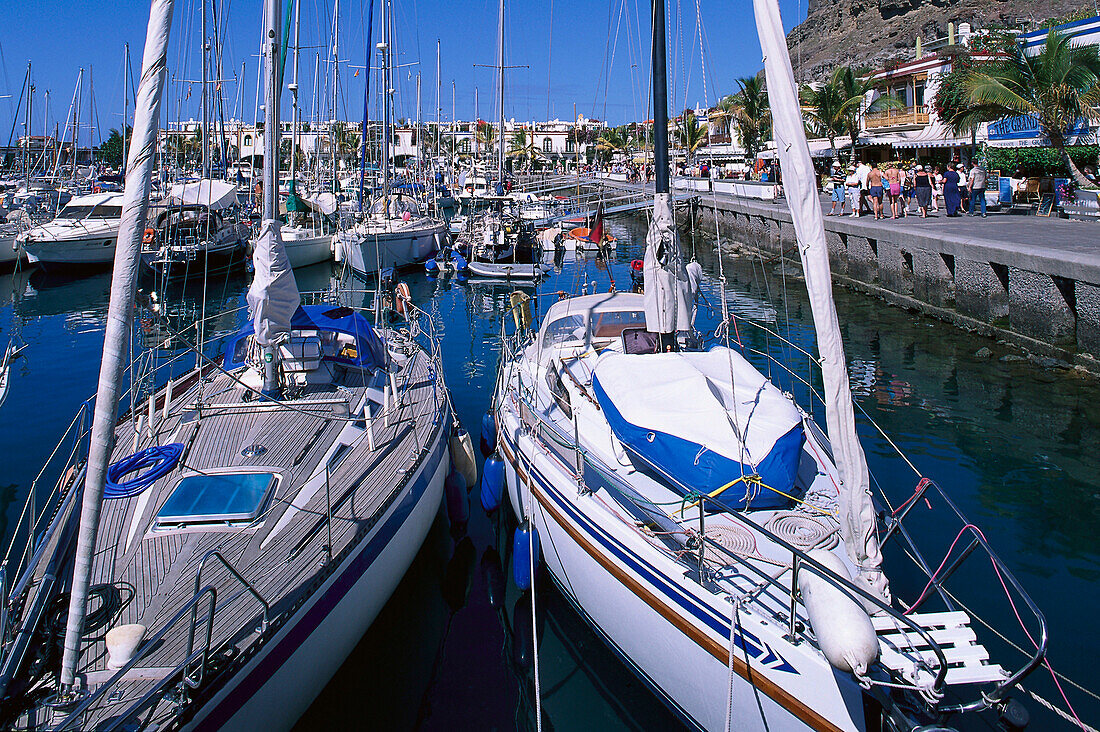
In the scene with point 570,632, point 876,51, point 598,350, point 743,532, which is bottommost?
point 570,632

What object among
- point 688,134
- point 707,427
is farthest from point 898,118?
point 707,427

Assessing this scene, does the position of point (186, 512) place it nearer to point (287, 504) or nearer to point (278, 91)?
point (287, 504)

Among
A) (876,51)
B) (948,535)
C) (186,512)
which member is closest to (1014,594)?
(948,535)

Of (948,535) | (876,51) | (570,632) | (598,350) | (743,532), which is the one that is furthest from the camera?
(876,51)

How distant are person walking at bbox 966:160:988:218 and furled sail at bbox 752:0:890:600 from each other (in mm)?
22979

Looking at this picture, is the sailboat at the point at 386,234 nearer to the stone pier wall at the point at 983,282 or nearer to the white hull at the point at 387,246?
the white hull at the point at 387,246

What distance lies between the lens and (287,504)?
6918mm

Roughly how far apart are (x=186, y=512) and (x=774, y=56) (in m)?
5.72

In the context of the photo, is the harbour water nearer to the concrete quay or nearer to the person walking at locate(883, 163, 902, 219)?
the concrete quay

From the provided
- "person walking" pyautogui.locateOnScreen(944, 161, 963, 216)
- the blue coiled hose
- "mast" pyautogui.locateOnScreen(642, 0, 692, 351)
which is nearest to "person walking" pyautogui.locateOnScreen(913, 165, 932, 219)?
"person walking" pyautogui.locateOnScreen(944, 161, 963, 216)

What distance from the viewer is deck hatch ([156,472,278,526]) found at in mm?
6598

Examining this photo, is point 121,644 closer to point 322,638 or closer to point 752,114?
point 322,638

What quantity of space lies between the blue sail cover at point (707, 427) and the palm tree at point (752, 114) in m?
41.7

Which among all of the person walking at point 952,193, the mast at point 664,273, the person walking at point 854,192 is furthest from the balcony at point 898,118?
the mast at point 664,273
